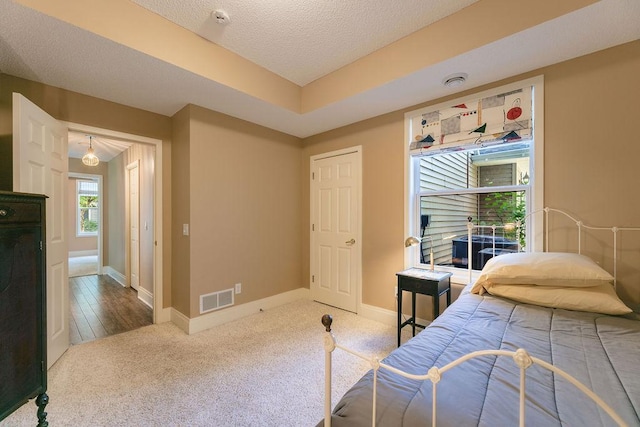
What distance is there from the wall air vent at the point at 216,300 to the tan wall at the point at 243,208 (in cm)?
6

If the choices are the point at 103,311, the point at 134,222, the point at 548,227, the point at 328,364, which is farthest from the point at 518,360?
the point at 134,222

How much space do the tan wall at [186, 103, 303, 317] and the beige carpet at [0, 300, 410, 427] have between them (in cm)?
54

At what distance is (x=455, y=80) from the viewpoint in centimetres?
236

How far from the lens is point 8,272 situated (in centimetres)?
138

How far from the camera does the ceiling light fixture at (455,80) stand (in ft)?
7.55

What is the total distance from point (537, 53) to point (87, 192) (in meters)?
10.3

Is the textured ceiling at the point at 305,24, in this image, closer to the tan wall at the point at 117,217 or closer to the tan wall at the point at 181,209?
the tan wall at the point at 181,209

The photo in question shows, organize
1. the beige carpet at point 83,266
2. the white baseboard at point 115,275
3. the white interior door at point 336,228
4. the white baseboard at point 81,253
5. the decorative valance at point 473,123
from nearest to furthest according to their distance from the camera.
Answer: the decorative valance at point 473,123 → the white interior door at point 336,228 → the white baseboard at point 115,275 → the beige carpet at point 83,266 → the white baseboard at point 81,253

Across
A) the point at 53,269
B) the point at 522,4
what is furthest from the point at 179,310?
the point at 522,4

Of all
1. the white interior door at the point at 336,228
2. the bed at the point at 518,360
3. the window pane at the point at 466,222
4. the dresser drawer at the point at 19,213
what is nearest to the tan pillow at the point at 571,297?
the bed at the point at 518,360

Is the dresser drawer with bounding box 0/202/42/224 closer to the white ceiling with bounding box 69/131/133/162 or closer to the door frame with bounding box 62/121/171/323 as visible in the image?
the door frame with bounding box 62/121/171/323

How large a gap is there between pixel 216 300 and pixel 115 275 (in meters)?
3.44

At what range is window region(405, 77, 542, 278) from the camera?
7.56 feet

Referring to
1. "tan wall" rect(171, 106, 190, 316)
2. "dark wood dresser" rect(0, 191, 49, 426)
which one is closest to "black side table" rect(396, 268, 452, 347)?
"tan wall" rect(171, 106, 190, 316)
